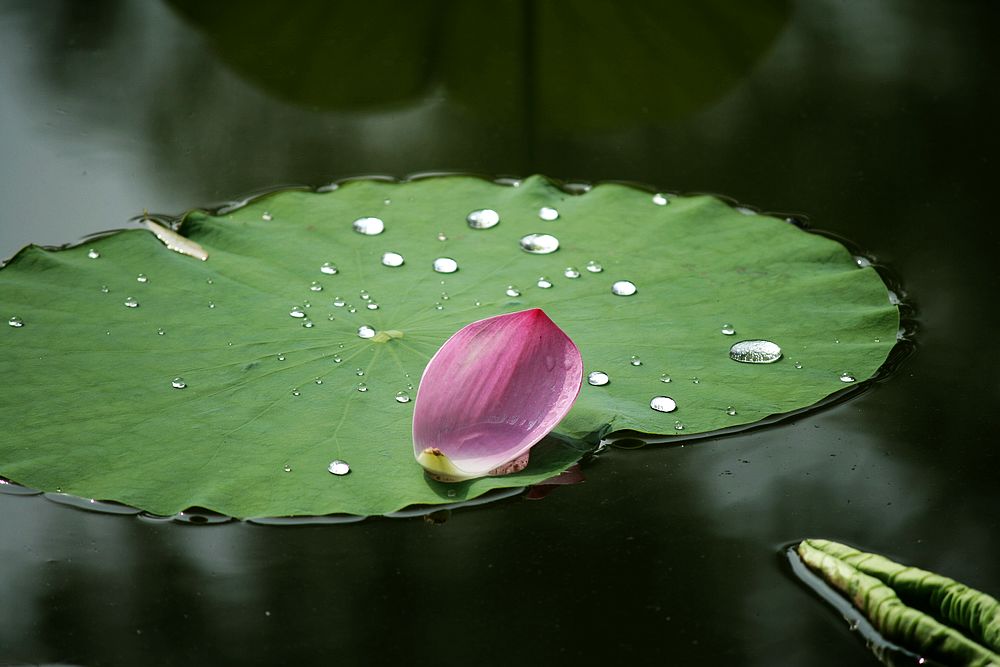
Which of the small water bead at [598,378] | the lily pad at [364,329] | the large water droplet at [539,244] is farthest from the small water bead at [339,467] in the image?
the large water droplet at [539,244]

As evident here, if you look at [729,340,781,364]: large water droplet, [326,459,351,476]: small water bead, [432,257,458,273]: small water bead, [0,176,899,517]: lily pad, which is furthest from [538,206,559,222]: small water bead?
[326,459,351,476]: small water bead

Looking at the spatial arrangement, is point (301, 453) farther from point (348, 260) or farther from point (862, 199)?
point (862, 199)

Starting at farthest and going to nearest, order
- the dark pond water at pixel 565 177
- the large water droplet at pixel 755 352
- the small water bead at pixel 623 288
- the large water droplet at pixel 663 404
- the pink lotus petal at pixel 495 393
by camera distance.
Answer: the small water bead at pixel 623 288
the large water droplet at pixel 755 352
the large water droplet at pixel 663 404
the pink lotus petal at pixel 495 393
the dark pond water at pixel 565 177

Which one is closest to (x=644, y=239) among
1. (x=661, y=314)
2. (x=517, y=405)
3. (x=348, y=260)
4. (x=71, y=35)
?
(x=661, y=314)

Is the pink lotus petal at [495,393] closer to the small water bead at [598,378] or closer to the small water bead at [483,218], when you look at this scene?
the small water bead at [598,378]

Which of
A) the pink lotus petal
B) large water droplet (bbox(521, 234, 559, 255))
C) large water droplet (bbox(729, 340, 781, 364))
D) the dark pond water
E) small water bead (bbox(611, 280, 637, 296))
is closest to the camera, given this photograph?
the dark pond water

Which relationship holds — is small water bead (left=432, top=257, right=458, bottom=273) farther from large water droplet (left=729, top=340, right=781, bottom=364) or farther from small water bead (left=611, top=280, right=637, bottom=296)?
large water droplet (left=729, top=340, right=781, bottom=364)

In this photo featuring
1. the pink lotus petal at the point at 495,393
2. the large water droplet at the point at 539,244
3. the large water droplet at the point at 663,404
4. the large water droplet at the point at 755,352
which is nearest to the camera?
the pink lotus petal at the point at 495,393
